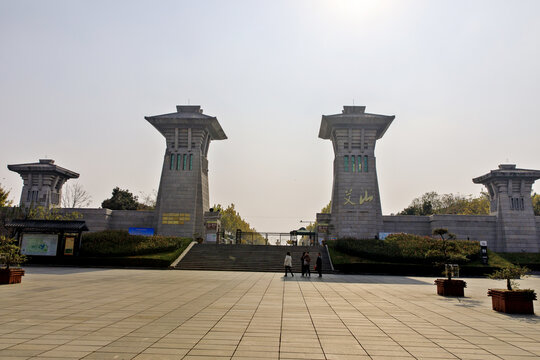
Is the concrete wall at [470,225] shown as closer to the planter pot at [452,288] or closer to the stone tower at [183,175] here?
the stone tower at [183,175]

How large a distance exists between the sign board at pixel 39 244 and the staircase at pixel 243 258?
9287 mm

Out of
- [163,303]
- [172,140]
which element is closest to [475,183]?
[172,140]

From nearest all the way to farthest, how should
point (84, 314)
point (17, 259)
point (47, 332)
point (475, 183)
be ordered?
1. point (47, 332)
2. point (84, 314)
3. point (17, 259)
4. point (475, 183)

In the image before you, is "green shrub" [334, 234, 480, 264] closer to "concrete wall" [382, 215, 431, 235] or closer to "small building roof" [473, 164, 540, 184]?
"concrete wall" [382, 215, 431, 235]

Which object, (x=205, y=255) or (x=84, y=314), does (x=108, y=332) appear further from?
(x=205, y=255)

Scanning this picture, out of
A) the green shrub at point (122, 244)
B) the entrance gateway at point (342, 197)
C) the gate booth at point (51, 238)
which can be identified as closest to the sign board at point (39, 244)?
the gate booth at point (51, 238)

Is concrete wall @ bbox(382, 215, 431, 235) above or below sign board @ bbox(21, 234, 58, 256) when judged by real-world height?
above

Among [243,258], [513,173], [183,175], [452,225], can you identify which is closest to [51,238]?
[243,258]

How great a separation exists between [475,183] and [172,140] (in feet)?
122

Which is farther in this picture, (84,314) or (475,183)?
(475,183)

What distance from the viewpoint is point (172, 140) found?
42.8 meters

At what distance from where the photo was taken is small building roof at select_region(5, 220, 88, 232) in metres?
25.1

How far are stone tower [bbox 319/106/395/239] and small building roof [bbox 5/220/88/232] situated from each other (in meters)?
25.9

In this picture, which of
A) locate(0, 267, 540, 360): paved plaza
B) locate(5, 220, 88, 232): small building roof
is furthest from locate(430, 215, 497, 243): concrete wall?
locate(5, 220, 88, 232): small building roof
